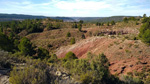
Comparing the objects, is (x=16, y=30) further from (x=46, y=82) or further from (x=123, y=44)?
(x=46, y=82)

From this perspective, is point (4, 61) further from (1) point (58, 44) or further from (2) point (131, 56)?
(1) point (58, 44)

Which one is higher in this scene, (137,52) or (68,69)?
(68,69)

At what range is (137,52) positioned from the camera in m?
A: 17.3

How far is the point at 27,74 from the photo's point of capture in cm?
430

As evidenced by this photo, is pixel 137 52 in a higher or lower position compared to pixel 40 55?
higher

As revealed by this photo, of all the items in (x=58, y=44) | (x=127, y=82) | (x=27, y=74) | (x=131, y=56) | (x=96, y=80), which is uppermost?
(x=27, y=74)

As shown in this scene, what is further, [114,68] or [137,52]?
[137,52]

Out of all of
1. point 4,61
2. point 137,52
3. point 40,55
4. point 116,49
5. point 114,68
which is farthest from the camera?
point 40,55

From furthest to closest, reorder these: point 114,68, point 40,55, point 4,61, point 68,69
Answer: point 40,55 < point 114,68 < point 68,69 < point 4,61

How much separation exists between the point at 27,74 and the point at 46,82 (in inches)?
30.0

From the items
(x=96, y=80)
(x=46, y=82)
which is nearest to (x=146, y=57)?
Answer: (x=96, y=80)

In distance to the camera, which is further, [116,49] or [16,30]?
[16,30]

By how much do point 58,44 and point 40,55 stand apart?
17157 millimetres

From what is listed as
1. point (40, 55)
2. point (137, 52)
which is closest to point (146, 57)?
point (137, 52)
